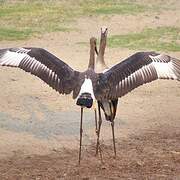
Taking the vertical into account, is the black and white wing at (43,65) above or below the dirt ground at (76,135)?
above

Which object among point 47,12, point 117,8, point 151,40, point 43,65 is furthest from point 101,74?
point 117,8

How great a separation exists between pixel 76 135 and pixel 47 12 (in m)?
11.6

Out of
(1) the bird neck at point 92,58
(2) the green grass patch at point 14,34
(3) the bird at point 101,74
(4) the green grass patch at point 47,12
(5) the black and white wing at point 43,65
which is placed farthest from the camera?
(4) the green grass patch at point 47,12

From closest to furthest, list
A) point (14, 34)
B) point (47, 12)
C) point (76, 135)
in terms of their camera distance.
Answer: point (76, 135) → point (14, 34) → point (47, 12)

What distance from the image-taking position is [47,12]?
1975cm

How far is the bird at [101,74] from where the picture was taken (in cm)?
727

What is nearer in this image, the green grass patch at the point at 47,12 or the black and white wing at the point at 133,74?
the black and white wing at the point at 133,74

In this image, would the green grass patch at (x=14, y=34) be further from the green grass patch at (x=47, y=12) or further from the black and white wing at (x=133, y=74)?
the black and white wing at (x=133, y=74)

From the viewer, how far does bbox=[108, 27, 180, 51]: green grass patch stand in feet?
48.3

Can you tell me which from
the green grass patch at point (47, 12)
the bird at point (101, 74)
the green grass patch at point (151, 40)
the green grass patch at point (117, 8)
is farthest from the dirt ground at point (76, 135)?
the green grass patch at point (117, 8)

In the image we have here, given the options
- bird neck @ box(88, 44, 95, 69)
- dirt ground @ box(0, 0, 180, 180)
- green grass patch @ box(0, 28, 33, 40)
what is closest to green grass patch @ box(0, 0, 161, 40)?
green grass patch @ box(0, 28, 33, 40)

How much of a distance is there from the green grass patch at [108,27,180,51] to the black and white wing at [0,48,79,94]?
7097mm

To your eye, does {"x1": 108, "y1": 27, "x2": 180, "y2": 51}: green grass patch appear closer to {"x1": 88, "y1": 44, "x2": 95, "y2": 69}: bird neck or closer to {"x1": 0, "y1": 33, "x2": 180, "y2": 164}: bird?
{"x1": 88, "y1": 44, "x2": 95, "y2": 69}: bird neck

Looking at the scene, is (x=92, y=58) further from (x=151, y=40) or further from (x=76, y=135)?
(x=151, y=40)
